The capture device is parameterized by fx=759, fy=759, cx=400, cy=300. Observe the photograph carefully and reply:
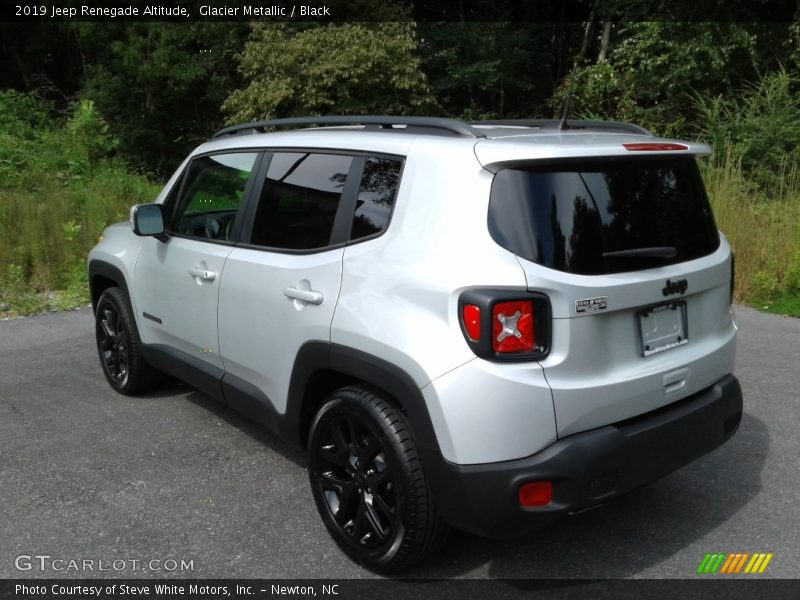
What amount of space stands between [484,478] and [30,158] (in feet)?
46.1

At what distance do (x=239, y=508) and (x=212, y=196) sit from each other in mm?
1699

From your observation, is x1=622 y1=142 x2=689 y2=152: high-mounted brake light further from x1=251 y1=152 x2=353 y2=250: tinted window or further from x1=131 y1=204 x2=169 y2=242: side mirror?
x1=131 y1=204 x2=169 y2=242: side mirror

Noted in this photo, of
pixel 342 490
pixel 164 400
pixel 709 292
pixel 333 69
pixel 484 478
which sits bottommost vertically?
pixel 164 400

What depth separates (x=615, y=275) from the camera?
275 centimetres

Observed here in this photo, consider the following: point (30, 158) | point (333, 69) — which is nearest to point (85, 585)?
point (30, 158)

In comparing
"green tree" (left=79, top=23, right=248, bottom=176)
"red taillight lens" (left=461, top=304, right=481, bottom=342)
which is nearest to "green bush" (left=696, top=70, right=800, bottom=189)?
"red taillight lens" (left=461, top=304, right=481, bottom=342)

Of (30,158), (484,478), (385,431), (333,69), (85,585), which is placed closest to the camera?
(484,478)

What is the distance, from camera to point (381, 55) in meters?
17.1

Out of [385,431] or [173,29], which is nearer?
[385,431]

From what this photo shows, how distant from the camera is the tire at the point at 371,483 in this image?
9.11 ft

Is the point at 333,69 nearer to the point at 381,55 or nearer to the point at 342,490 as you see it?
the point at 381,55

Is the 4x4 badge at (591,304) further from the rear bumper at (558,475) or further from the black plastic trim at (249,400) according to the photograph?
the black plastic trim at (249,400)

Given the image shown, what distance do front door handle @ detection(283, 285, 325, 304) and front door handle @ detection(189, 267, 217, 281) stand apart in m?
0.70

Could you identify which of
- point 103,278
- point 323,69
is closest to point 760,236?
point 103,278
